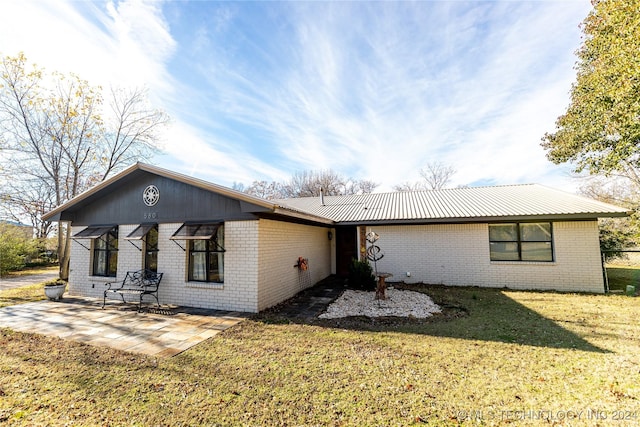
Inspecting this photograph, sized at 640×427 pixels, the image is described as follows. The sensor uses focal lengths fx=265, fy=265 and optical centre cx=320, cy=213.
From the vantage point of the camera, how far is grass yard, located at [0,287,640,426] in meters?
2.80

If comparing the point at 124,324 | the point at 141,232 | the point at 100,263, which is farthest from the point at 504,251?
the point at 100,263

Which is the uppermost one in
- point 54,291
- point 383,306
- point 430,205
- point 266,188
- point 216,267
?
point 266,188

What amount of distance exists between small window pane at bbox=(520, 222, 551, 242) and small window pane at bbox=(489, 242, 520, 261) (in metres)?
0.47

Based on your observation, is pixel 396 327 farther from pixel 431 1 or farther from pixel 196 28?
pixel 196 28

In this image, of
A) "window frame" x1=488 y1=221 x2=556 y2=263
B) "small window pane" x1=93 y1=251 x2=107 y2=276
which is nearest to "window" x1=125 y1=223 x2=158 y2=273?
"small window pane" x1=93 y1=251 x2=107 y2=276

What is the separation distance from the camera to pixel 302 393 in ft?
10.5

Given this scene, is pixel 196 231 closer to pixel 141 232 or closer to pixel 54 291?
pixel 141 232

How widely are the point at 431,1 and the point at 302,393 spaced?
10035mm

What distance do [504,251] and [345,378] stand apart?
30.7 feet

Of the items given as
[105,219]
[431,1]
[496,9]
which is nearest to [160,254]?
[105,219]

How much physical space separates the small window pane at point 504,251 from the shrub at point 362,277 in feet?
15.5

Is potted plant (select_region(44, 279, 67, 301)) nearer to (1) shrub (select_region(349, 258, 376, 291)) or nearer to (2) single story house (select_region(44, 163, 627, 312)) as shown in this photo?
(2) single story house (select_region(44, 163, 627, 312))

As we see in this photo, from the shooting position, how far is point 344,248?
1316cm

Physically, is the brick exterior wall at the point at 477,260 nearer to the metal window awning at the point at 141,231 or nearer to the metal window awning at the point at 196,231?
the metal window awning at the point at 196,231
